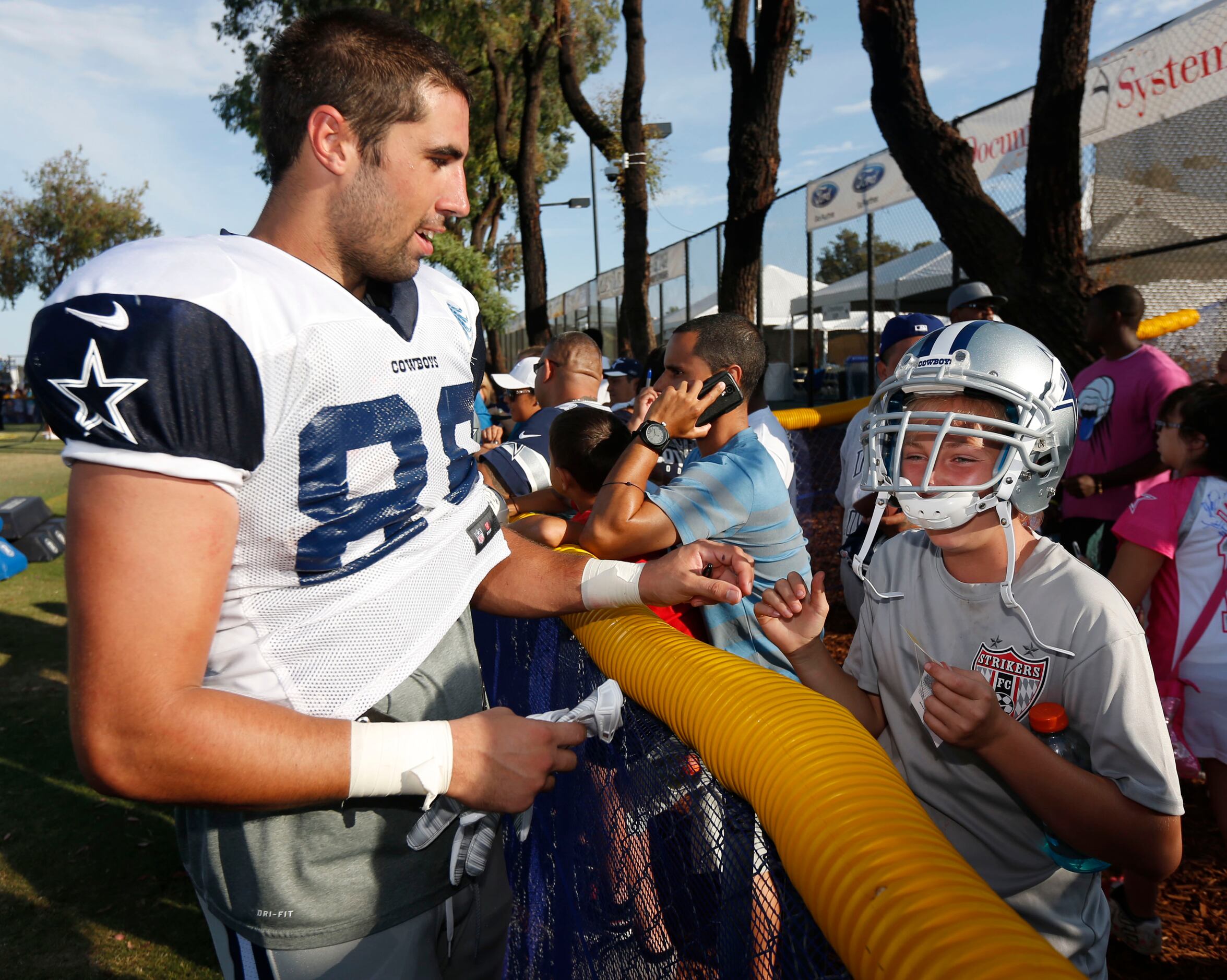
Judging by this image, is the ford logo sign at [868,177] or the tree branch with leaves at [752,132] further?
the ford logo sign at [868,177]

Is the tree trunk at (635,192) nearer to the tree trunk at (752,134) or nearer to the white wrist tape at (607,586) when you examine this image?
the tree trunk at (752,134)

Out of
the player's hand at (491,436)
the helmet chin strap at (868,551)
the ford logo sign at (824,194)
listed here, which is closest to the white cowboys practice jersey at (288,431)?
the helmet chin strap at (868,551)

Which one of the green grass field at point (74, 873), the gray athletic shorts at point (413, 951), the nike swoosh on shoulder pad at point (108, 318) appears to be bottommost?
the green grass field at point (74, 873)

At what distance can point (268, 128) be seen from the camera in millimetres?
1744

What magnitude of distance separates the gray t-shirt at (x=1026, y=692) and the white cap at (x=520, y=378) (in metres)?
6.31

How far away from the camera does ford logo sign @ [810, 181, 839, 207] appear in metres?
11.7

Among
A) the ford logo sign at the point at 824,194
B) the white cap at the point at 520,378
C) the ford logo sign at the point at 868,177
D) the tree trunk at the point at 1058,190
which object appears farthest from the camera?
the ford logo sign at the point at 824,194

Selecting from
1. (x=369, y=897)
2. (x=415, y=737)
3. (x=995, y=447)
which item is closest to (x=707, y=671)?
(x=415, y=737)

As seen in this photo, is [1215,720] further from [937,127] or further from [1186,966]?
[937,127]

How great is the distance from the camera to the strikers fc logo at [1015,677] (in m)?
1.93

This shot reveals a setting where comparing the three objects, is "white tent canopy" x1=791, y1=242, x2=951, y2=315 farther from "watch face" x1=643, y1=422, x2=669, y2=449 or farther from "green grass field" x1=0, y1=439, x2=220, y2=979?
"green grass field" x1=0, y1=439, x2=220, y2=979

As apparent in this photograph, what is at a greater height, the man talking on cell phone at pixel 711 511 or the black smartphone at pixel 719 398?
the black smartphone at pixel 719 398

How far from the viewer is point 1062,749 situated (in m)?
1.85

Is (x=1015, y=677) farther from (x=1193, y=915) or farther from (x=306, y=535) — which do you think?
(x=1193, y=915)
